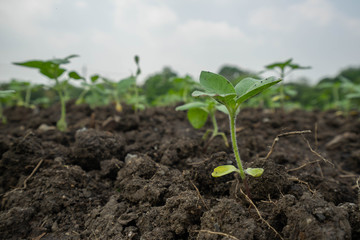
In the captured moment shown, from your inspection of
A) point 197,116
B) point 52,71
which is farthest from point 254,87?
point 52,71

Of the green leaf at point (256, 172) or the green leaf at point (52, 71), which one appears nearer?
the green leaf at point (256, 172)

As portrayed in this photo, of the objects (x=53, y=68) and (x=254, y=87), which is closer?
(x=254, y=87)

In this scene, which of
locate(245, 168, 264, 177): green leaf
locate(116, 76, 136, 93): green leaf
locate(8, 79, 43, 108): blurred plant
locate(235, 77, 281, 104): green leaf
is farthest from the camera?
locate(8, 79, 43, 108): blurred plant

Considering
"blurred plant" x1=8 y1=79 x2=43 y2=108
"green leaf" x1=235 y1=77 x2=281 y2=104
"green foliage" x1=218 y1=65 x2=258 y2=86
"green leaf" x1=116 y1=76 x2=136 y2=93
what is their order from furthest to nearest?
"blurred plant" x1=8 y1=79 x2=43 y2=108 < "green foliage" x1=218 y1=65 x2=258 y2=86 < "green leaf" x1=116 y1=76 x2=136 y2=93 < "green leaf" x1=235 y1=77 x2=281 y2=104

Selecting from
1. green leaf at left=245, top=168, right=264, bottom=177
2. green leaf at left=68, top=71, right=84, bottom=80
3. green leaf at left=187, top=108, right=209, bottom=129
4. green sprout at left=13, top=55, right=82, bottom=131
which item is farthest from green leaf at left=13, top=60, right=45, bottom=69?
green leaf at left=245, top=168, right=264, bottom=177

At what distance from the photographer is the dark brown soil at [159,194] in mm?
879

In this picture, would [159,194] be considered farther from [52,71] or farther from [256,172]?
[52,71]

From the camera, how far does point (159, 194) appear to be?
44.6 inches

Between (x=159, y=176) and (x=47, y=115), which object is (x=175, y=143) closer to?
(x=159, y=176)

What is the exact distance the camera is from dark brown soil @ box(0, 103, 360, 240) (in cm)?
88

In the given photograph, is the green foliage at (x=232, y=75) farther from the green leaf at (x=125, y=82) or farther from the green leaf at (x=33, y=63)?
the green leaf at (x=33, y=63)

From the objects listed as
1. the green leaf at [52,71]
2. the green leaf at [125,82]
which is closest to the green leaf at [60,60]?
the green leaf at [52,71]

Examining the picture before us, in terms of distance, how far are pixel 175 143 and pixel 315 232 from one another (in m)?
0.99

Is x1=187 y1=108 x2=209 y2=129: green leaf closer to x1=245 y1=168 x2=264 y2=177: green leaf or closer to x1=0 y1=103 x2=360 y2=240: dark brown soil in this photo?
x1=0 y1=103 x2=360 y2=240: dark brown soil
